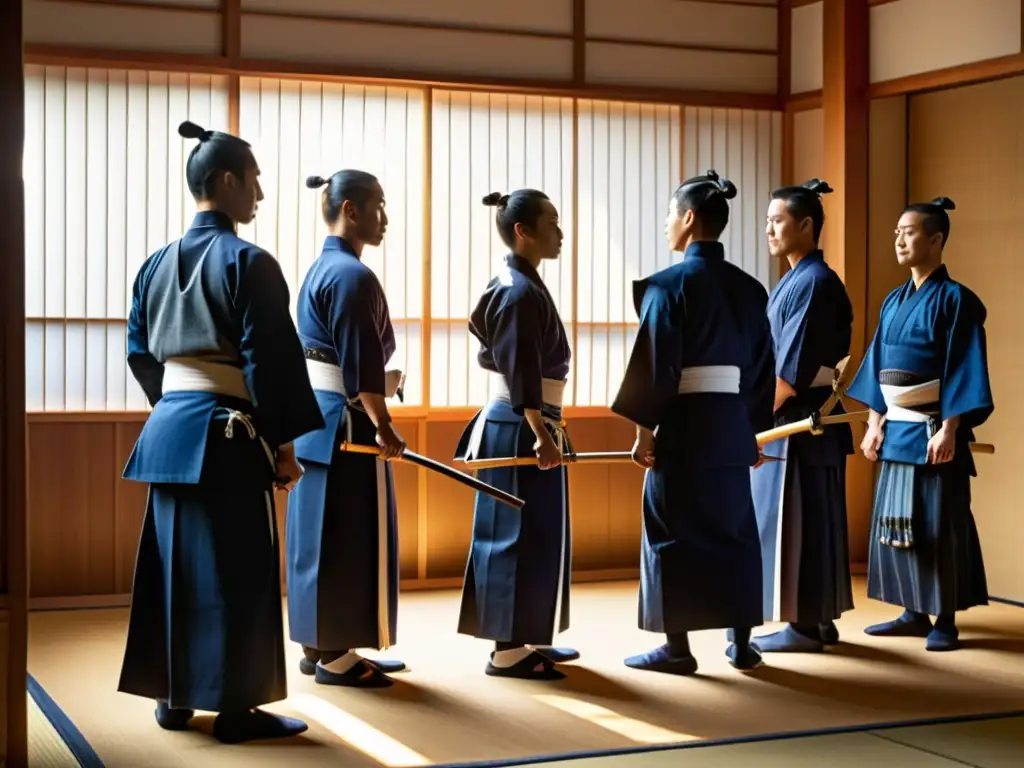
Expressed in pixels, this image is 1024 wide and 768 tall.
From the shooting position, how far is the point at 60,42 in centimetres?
533

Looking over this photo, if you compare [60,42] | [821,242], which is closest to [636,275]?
[821,242]

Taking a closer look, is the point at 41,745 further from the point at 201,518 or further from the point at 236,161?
the point at 236,161

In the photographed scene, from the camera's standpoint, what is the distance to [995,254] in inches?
225

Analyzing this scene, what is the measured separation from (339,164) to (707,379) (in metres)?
2.22

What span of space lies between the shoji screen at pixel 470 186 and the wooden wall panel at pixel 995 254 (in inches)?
65.0

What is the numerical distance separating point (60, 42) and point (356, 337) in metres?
2.17

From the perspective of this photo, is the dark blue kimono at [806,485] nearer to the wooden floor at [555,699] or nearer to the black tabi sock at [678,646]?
the wooden floor at [555,699]

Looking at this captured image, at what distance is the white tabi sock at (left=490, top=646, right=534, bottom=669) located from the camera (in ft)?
13.8

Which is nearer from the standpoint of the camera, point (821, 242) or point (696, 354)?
point (696, 354)

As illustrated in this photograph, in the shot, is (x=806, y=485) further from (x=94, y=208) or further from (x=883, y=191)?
(x=94, y=208)

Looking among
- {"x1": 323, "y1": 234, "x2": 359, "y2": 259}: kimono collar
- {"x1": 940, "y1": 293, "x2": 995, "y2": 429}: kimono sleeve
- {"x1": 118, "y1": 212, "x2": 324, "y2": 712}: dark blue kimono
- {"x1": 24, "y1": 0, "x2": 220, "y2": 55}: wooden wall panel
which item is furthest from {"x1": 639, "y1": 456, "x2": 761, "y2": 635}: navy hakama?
{"x1": 24, "y1": 0, "x2": 220, "y2": 55}: wooden wall panel

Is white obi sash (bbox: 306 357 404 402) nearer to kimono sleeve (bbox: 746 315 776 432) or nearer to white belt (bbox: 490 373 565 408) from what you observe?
white belt (bbox: 490 373 565 408)

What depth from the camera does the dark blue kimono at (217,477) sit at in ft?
11.1

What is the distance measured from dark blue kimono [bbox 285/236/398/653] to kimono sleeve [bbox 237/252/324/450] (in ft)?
2.05
